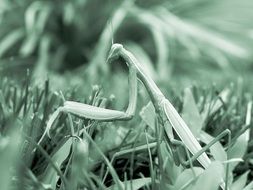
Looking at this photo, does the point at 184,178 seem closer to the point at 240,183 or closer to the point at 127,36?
the point at 240,183

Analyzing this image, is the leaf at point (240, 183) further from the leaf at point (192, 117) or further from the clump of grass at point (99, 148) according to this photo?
the leaf at point (192, 117)

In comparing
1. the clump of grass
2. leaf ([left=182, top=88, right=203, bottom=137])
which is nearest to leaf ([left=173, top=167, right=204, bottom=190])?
the clump of grass

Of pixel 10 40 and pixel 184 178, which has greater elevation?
pixel 184 178

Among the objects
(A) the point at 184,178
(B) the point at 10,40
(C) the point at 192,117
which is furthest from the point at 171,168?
(B) the point at 10,40

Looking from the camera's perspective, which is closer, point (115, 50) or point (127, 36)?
point (115, 50)

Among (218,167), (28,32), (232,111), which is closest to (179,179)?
(218,167)

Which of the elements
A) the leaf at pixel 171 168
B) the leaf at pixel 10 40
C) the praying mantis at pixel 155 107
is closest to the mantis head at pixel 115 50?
the praying mantis at pixel 155 107
